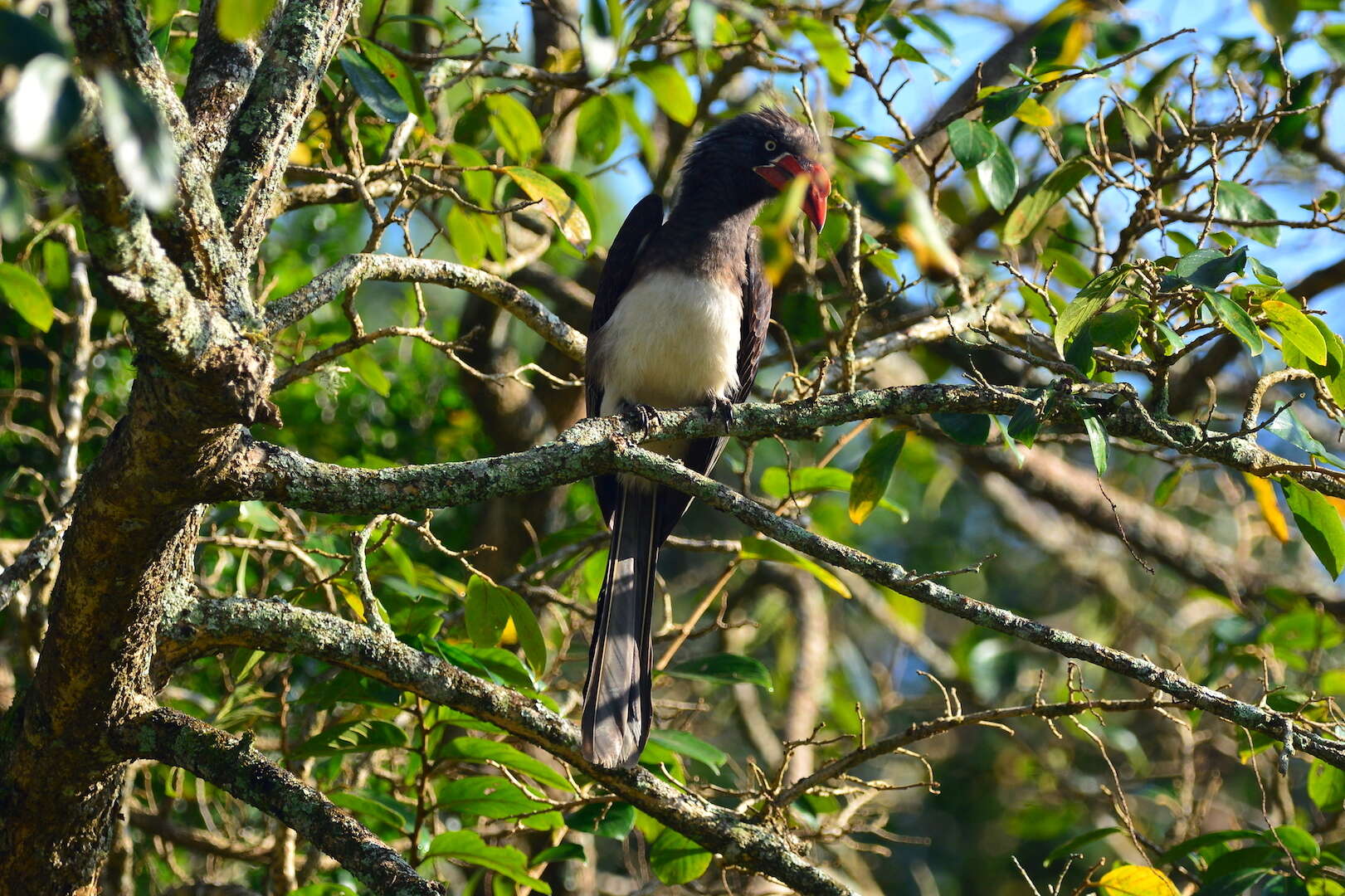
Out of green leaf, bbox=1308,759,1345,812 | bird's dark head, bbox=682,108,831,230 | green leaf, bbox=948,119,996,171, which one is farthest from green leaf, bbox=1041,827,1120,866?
bird's dark head, bbox=682,108,831,230

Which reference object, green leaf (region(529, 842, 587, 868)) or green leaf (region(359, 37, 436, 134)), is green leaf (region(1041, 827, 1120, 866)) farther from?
green leaf (region(359, 37, 436, 134))

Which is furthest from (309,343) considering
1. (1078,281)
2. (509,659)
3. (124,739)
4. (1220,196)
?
(1220,196)

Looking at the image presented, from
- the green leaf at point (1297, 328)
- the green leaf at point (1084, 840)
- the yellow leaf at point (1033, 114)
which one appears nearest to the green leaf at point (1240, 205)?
the yellow leaf at point (1033, 114)

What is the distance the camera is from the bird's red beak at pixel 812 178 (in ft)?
9.70

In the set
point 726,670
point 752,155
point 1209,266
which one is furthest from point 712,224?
point 1209,266

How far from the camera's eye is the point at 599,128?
363 centimetres

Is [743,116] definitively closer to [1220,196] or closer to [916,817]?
[1220,196]

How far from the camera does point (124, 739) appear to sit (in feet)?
6.65

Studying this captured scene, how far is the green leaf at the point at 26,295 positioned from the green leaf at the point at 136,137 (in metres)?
1.92

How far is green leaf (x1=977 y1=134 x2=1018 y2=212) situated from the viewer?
2.90m

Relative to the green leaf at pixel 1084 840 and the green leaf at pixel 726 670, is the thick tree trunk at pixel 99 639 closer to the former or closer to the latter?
the green leaf at pixel 726 670

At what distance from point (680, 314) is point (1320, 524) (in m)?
1.77

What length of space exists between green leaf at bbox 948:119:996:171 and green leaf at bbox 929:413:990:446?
0.61 meters

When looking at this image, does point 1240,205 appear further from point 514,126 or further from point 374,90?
point 374,90
